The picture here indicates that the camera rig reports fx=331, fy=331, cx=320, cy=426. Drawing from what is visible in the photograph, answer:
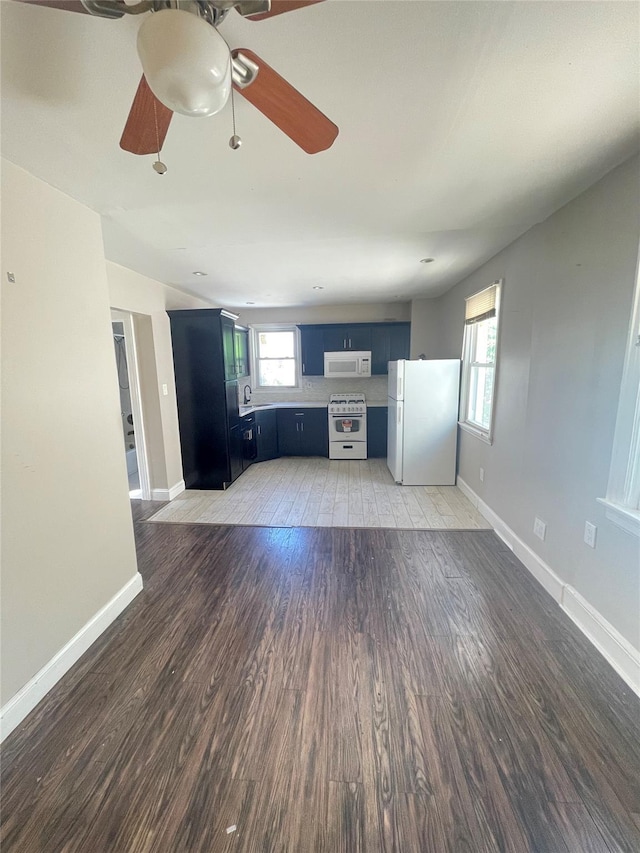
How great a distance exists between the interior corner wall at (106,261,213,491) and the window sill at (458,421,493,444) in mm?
3338

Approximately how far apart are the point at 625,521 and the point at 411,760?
4.54 ft

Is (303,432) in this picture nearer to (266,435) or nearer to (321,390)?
(266,435)

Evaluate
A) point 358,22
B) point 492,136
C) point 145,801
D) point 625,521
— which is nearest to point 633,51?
point 492,136

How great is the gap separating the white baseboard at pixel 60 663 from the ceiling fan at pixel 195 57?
2240mm

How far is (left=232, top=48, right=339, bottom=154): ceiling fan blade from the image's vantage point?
91cm

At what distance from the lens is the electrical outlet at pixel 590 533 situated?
1.75m

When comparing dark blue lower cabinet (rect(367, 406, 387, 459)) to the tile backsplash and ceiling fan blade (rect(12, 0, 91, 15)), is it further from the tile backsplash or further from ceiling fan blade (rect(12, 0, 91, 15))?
ceiling fan blade (rect(12, 0, 91, 15))

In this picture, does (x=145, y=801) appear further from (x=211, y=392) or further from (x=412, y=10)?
(x=211, y=392)

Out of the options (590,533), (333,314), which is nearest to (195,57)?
(590,533)

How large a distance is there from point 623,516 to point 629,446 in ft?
1.09

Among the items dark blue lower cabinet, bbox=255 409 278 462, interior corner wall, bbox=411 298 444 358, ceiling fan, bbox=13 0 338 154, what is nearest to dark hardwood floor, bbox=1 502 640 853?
ceiling fan, bbox=13 0 338 154

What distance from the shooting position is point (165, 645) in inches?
70.2

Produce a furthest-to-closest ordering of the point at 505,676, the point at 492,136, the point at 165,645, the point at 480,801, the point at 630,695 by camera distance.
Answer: the point at 165,645 → the point at 505,676 → the point at 630,695 → the point at 492,136 → the point at 480,801

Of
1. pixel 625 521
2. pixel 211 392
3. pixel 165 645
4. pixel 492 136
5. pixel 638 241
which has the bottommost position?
pixel 165 645
